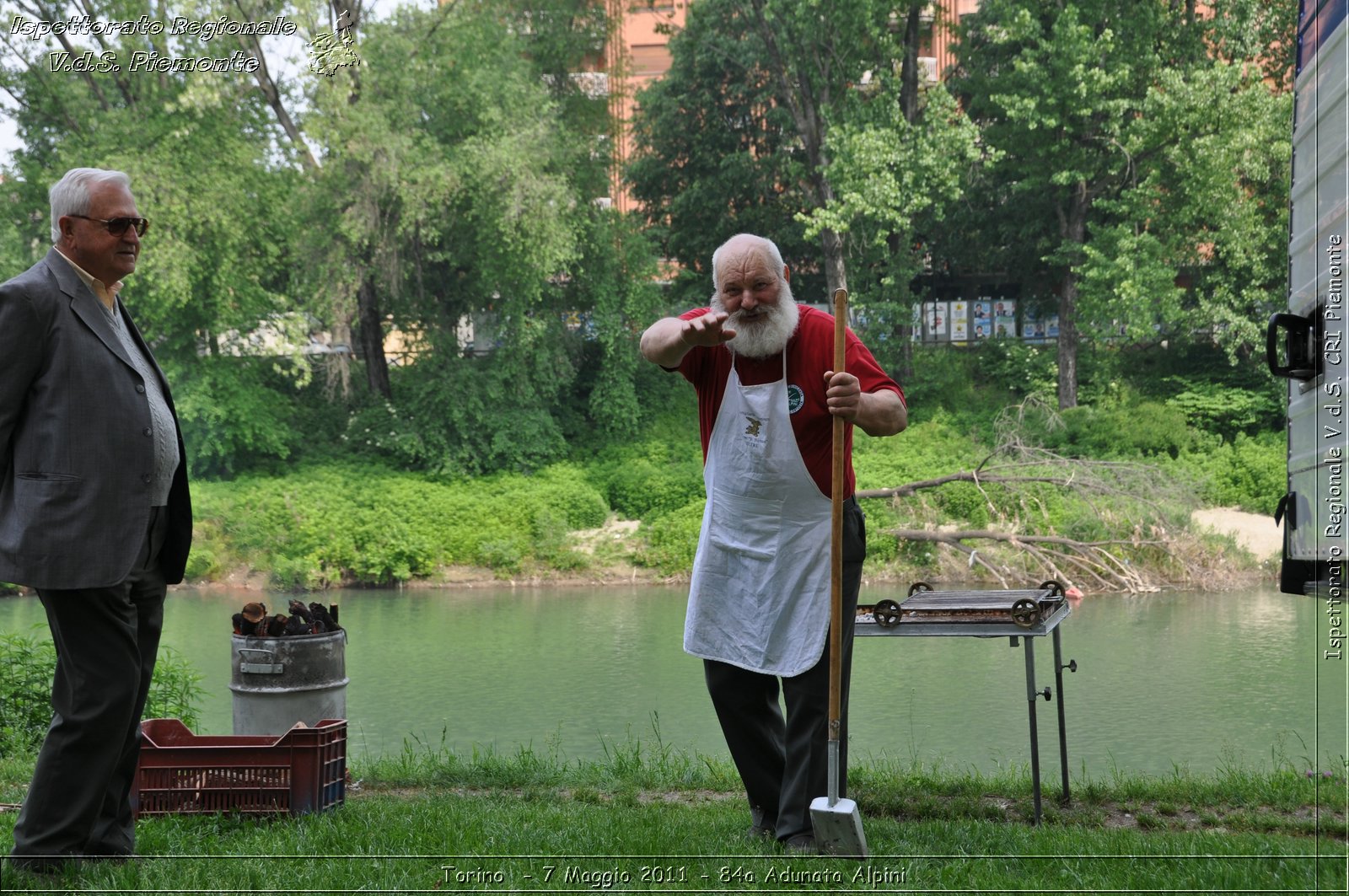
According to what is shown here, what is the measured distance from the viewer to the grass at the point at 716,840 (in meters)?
2.97

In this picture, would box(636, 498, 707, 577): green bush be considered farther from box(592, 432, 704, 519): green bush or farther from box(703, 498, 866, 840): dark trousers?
box(703, 498, 866, 840): dark trousers

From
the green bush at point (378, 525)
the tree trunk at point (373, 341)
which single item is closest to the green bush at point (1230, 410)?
the green bush at point (378, 525)

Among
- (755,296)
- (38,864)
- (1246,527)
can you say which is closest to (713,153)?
(1246,527)

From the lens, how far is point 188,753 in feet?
12.3

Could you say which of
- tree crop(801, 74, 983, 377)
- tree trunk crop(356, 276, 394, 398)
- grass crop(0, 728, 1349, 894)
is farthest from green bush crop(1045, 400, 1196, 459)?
grass crop(0, 728, 1349, 894)

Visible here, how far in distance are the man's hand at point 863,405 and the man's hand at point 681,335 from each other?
32cm

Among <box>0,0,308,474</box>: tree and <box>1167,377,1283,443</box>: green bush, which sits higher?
<box>0,0,308,474</box>: tree

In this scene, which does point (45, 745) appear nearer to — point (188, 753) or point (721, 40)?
point (188, 753)

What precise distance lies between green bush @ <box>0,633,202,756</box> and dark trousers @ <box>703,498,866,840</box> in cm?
337

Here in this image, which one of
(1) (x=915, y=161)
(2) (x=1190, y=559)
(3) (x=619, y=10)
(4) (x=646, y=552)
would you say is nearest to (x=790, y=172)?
(1) (x=915, y=161)

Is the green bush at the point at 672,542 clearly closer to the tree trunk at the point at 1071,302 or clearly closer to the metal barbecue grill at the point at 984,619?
the tree trunk at the point at 1071,302

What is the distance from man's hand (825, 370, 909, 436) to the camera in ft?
10.7

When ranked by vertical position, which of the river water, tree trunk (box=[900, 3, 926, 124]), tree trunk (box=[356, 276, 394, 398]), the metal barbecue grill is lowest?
the river water

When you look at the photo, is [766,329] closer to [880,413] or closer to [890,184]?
[880,413]
